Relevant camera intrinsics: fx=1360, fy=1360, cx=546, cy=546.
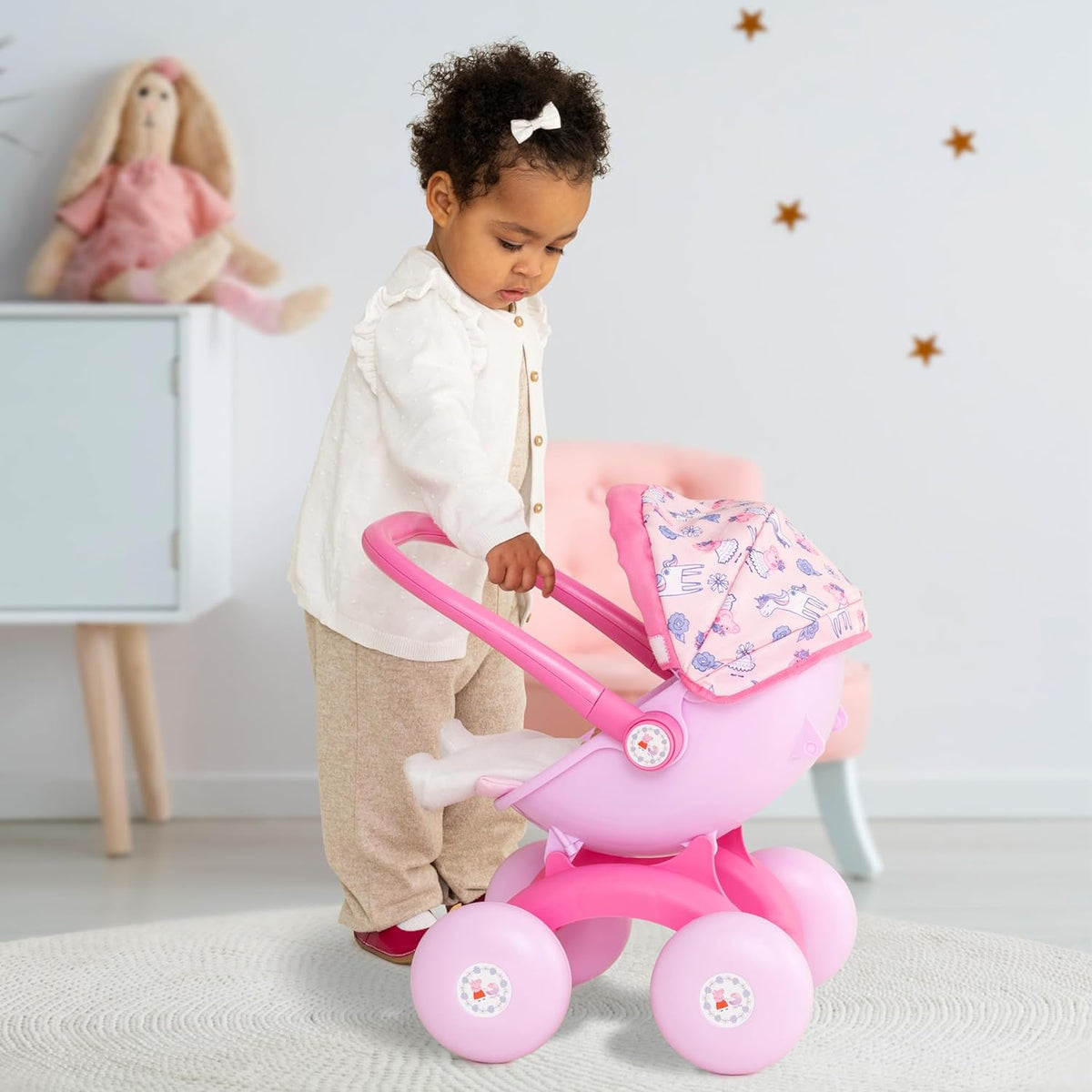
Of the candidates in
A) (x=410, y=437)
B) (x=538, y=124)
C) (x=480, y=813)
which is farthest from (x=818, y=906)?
(x=538, y=124)

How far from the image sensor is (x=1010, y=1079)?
1.07 m

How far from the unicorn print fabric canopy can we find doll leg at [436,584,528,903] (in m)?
0.34

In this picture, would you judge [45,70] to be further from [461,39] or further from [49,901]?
[49,901]

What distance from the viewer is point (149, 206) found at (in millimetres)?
2090

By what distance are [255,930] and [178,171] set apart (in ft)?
4.05

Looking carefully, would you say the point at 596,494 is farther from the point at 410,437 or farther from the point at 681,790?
the point at 681,790

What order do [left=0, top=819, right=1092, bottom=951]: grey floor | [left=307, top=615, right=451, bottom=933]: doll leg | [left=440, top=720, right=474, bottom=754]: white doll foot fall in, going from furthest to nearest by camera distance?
[left=0, top=819, right=1092, bottom=951]: grey floor → [left=307, top=615, right=451, bottom=933]: doll leg → [left=440, top=720, right=474, bottom=754]: white doll foot

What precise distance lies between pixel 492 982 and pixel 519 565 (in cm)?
32

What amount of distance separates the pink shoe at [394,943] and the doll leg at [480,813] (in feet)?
0.29

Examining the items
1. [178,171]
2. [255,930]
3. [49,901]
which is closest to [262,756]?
[49,901]

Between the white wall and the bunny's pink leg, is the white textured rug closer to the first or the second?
the white wall

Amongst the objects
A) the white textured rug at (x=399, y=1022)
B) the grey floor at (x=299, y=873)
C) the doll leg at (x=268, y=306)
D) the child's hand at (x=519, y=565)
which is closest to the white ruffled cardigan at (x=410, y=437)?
the child's hand at (x=519, y=565)

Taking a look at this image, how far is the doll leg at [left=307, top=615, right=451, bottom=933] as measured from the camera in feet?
4.29

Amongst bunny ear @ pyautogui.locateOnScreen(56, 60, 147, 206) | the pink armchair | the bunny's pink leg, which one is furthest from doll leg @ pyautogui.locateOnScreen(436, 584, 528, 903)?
bunny ear @ pyautogui.locateOnScreen(56, 60, 147, 206)
